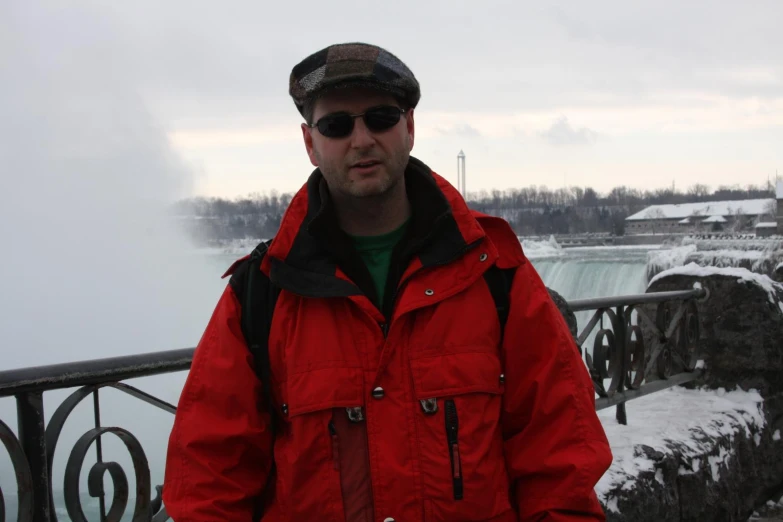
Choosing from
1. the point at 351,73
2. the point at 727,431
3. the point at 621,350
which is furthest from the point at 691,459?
the point at 351,73

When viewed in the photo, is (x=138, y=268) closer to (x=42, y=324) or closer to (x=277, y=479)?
(x=42, y=324)

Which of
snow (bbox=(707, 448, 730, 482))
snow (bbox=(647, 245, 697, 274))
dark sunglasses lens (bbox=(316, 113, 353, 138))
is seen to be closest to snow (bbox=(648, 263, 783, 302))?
snow (bbox=(707, 448, 730, 482))

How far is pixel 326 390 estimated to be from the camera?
1.60 meters

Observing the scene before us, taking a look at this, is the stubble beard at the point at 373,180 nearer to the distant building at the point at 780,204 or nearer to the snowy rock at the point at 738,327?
the snowy rock at the point at 738,327

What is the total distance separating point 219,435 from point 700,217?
100865 mm

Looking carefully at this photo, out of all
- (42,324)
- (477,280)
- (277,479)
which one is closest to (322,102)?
(477,280)

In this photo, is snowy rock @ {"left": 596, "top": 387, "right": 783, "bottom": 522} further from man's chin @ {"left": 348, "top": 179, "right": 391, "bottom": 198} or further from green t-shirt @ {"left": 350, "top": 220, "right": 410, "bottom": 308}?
man's chin @ {"left": 348, "top": 179, "right": 391, "bottom": 198}

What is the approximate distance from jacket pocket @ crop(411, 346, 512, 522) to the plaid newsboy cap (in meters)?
0.64

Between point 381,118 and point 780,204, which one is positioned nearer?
point 381,118

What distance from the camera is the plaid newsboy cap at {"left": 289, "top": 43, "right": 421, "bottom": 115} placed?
1.69m

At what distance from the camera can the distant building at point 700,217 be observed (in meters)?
85.4

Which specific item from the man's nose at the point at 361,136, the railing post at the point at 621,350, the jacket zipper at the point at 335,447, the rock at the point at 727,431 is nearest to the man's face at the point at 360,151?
the man's nose at the point at 361,136

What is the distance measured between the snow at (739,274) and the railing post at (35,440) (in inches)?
164

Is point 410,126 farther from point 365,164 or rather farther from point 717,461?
point 717,461
